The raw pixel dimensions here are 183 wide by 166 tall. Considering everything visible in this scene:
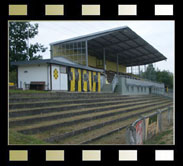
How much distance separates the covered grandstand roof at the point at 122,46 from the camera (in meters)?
23.4

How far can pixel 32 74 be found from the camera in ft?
49.0

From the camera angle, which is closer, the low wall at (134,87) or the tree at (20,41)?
the tree at (20,41)

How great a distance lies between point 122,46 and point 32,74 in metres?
16.4

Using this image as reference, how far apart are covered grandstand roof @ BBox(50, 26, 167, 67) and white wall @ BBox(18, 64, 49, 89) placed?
9987 mm

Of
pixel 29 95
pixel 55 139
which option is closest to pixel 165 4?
pixel 55 139

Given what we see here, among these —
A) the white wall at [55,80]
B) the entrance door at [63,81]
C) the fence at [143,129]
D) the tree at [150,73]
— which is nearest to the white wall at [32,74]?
the white wall at [55,80]

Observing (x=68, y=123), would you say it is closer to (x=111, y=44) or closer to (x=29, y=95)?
(x=29, y=95)

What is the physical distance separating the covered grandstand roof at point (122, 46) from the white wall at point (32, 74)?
9.99m

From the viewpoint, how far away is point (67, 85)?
1650cm

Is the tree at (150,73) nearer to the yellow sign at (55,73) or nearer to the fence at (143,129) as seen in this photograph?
the yellow sign at (55,73)

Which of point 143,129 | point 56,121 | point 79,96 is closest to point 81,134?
point 56,121

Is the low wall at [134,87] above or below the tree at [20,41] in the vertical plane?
below
